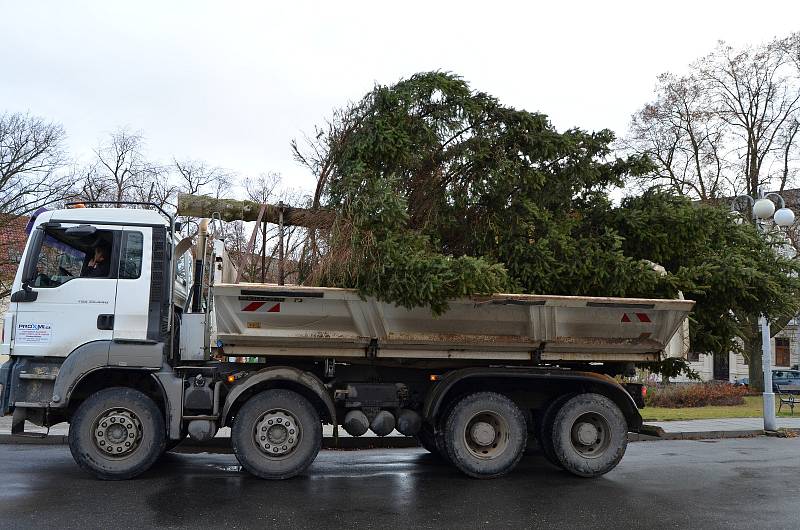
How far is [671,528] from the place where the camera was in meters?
6.03

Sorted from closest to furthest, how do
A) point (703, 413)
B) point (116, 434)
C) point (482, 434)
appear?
1. point (116, 434)
2. point (482, 434)
3. point (703, 413)

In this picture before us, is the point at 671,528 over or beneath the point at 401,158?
beneath

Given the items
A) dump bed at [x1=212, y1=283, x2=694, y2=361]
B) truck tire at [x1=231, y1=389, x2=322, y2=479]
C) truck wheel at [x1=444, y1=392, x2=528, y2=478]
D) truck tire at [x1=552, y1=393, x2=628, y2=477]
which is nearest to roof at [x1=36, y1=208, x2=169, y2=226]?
dump bed at [x1=212, y1=283, x2=694, y2=361]

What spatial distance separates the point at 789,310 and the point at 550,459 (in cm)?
376

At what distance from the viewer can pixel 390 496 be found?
283 inches

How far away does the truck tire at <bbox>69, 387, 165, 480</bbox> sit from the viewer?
7.33m

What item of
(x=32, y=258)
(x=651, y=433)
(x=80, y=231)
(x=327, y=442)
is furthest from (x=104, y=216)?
(x=651, y=433)

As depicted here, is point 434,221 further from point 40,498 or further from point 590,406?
point 40,498

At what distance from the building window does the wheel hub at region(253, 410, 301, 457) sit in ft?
157

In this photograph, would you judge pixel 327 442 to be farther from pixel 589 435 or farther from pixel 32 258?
pixel 32 258

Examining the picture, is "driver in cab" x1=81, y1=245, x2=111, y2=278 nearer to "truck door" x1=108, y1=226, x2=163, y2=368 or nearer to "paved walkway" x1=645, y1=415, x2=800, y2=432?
"truck door" x1=108, y1=226, x2=163, y2=368

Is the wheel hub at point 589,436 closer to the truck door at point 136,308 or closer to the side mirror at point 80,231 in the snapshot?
the truck door at point 136,308

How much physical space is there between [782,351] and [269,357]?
48711 mm

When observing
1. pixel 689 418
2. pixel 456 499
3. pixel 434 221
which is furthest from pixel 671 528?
pixel 689 418
